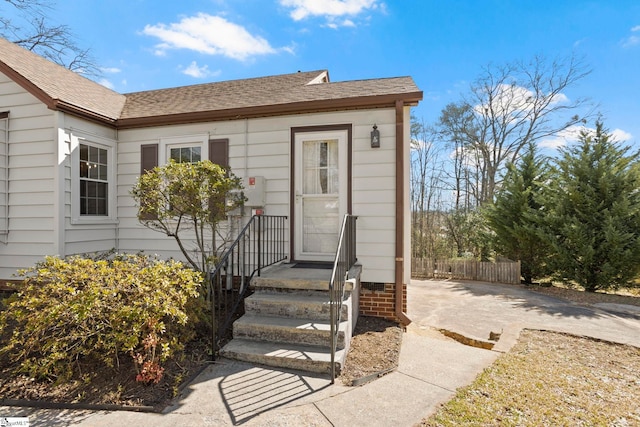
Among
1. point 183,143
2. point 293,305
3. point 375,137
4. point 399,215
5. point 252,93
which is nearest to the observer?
point 293,305

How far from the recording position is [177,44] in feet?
Answer: 31.3

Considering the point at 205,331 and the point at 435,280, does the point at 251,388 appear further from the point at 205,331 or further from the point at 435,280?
the point at 435,280

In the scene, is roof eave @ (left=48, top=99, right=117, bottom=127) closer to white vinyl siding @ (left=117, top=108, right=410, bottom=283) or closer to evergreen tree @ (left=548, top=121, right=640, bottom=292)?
white vinyl siding @ (left=117, top=108, right=410, bottom=283)

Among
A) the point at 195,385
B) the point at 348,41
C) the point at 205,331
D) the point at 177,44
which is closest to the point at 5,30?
the point at 177,44

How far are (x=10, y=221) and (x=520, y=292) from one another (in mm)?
11136

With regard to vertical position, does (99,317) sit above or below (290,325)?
above

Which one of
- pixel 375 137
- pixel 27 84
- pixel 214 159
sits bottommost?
pixel 214 159

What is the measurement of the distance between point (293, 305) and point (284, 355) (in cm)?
68

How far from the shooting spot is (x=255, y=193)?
522 centimetres

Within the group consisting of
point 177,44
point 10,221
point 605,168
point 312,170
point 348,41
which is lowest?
point 10,221

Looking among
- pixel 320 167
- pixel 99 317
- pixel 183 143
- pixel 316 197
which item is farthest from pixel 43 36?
pixel 99 317

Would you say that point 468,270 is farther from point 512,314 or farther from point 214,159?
point 214,159

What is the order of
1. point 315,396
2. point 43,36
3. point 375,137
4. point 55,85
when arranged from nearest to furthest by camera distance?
point 315,396
point 375,137
point 55,85
point 43,36

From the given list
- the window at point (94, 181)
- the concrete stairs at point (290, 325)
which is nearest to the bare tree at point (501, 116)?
the concrete stairs at point (290, 325)
